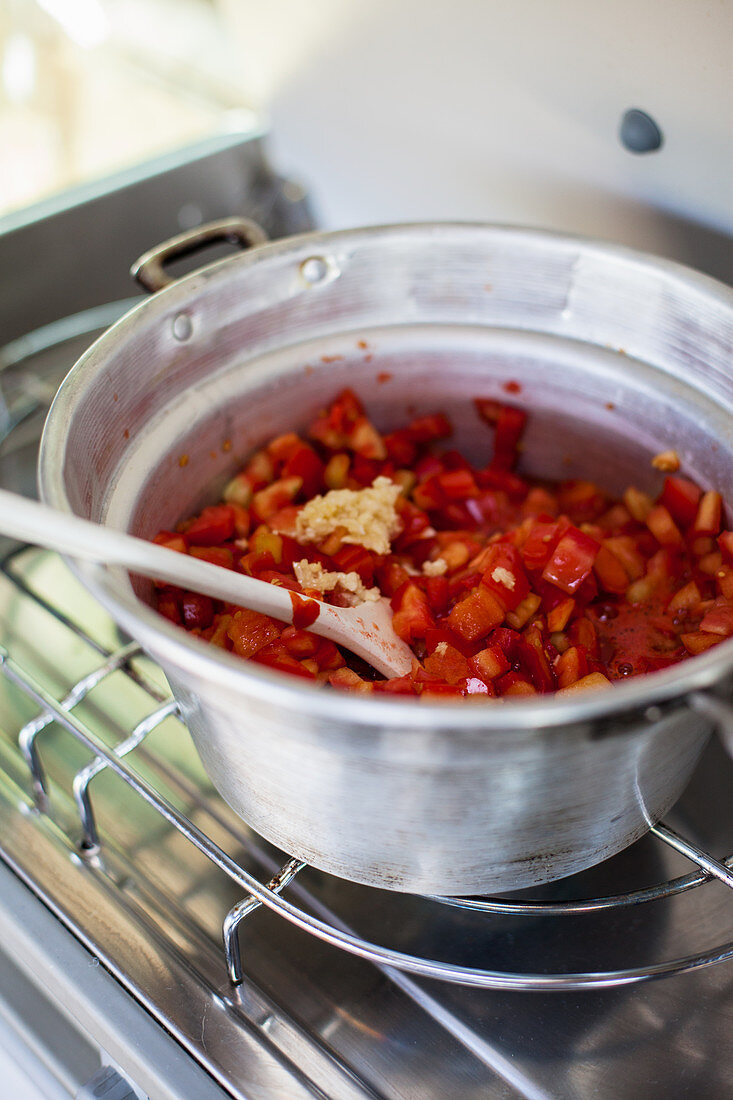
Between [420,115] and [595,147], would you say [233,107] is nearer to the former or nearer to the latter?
[420,115]

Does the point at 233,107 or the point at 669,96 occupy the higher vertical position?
the point at 233,107

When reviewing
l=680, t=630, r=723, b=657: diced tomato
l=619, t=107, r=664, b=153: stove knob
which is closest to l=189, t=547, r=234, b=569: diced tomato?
l=680, t=630, r=723, b=657: diced tomato

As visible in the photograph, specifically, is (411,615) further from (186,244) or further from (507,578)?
(186,244)

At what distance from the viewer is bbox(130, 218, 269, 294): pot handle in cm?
97

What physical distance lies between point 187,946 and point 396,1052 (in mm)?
210

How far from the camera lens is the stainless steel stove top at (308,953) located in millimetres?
719

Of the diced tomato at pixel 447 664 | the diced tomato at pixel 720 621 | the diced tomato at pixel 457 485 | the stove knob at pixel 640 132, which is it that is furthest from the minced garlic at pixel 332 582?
the stove knob at pixel 640 132

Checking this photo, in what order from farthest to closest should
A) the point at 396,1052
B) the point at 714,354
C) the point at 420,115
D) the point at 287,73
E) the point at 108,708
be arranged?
the point at 287,73 < the point at 420,115 < the point at 108,708 < the point at 714,354 < the point at 396,1052

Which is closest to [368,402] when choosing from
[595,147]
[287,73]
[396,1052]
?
[595,147]

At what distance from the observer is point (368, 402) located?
1.11m

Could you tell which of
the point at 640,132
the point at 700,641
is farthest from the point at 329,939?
the point at 640,132

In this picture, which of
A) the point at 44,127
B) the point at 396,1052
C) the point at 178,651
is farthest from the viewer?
the point at 44,127

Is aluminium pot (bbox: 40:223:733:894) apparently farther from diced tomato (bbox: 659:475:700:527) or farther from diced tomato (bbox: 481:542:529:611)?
diced tomato (bbox: 481:542:529:611)

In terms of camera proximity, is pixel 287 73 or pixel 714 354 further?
pixel 287 73
